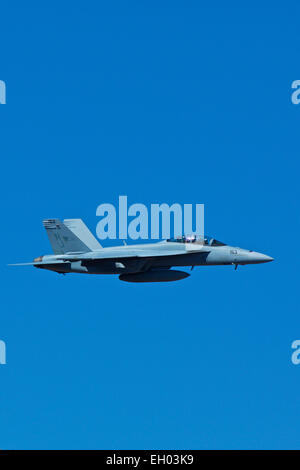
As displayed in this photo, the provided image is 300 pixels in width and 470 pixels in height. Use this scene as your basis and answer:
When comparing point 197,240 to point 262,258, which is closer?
point 262,258

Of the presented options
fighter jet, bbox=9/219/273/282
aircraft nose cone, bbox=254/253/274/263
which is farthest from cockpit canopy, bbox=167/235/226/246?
aircraft nose cone, bbox=254/253/274/263

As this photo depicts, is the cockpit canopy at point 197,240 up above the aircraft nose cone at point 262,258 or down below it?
above

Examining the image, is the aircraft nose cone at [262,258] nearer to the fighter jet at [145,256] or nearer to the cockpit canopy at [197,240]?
the fighter jet at [145,256]

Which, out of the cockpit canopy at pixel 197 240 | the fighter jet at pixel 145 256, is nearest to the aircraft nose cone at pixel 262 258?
the fighter jet at pixel 145 256

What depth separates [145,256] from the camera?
53656 millimetres

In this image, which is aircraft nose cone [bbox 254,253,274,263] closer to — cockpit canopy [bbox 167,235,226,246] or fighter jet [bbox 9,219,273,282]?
fighter jet [bbox 9,219,273,282]

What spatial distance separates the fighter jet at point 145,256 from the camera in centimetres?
5378

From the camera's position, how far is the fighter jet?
53.8 meters

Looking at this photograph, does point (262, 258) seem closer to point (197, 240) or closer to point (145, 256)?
point (197, 240)

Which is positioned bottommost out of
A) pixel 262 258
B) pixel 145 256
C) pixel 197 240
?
pixel 262 258

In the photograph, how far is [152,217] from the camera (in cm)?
5319

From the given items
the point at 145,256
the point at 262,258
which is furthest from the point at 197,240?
the point at 262,258

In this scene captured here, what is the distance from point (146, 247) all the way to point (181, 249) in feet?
5.63
